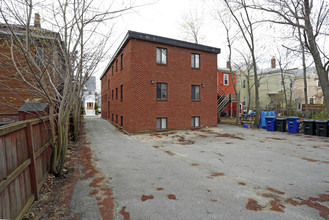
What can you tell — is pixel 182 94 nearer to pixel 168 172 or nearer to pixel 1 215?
pixel 168 172

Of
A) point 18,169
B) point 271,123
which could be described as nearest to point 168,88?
point 271,123

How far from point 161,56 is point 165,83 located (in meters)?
2.01

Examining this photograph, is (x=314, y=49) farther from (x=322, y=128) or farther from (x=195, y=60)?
(x=195, y=60)

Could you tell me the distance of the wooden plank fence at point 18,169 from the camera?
246 cm

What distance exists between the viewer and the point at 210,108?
15.7m

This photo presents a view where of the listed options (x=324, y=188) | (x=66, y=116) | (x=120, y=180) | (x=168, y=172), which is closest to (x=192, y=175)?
(x=168, y=172)

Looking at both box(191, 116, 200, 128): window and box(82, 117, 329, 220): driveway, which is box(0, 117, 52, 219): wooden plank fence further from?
box(191, 116, 200, 128): window

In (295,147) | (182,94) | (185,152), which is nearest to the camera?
(185,152)

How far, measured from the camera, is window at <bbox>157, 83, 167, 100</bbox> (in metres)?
13.2

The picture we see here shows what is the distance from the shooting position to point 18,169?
2.83 m

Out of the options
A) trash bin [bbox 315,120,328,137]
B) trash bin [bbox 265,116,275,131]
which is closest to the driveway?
trash bin [bbox 315,120,328,137]

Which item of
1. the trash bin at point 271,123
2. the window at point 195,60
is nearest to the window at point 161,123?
the window at point 195,60

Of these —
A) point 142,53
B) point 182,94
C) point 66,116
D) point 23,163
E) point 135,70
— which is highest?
point 142,53

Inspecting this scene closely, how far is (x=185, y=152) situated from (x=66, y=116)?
4.78m
